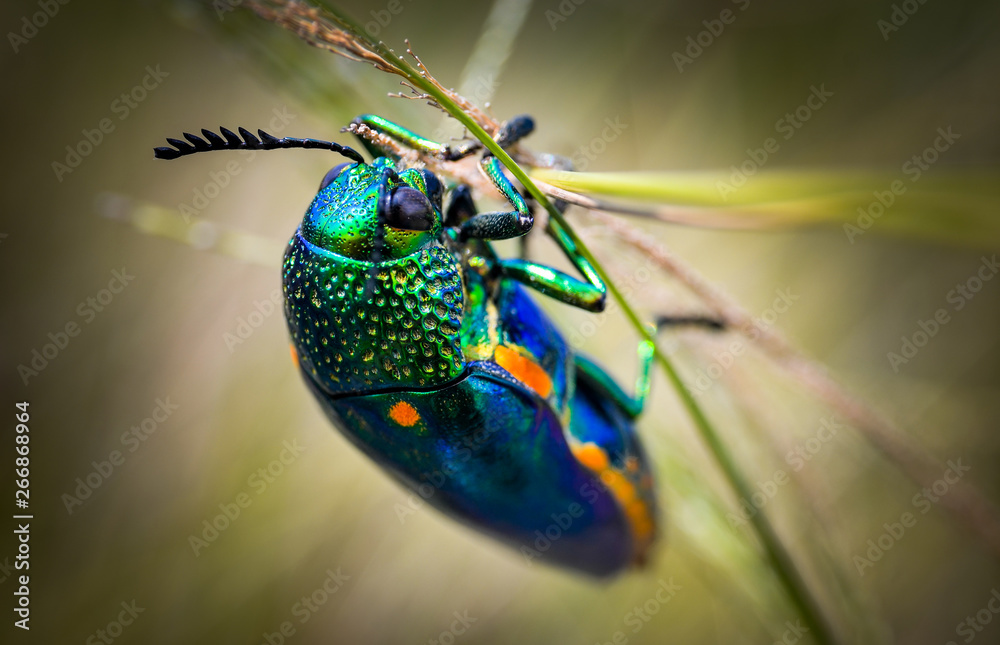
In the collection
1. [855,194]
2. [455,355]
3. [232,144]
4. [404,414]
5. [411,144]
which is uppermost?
[855,194]

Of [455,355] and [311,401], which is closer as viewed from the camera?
[455,355]

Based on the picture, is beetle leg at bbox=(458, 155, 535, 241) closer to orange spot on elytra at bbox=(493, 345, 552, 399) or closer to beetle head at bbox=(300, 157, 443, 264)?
beetle head at bbox=(300, 157, 443, 264)

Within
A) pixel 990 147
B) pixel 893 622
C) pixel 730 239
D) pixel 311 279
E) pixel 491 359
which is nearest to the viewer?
pixel 311 279

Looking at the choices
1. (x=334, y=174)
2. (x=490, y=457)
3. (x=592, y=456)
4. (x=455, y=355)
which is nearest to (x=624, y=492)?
(x=592, y=456)

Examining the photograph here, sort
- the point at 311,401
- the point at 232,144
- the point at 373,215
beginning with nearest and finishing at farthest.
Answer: the point at 232,144
the point at 373,215
the point at 311,401

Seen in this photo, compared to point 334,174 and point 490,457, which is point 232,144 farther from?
point 490,457

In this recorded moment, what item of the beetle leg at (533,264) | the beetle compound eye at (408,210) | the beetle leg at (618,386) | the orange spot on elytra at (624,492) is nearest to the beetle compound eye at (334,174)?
the beetle compound eye at (408,210)

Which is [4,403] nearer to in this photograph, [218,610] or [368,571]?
[218,610]

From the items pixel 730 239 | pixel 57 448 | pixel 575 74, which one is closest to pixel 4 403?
Result: pixel 57 448
